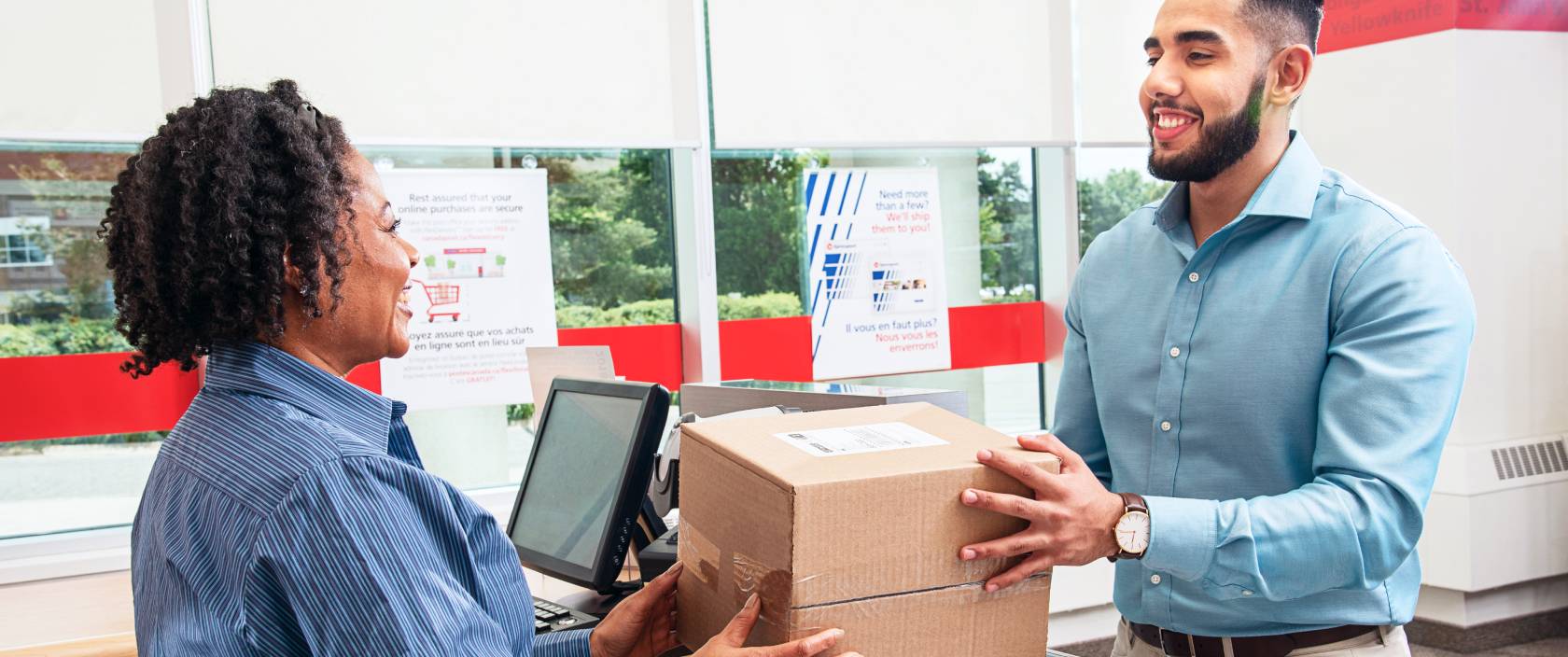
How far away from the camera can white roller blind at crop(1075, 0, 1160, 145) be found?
14.8 feet

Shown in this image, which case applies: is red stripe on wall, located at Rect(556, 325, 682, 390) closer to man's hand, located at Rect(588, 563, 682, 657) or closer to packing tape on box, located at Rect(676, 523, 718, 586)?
man's hand, located at Rect(588, 563, 682, 657)

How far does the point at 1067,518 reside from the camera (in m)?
1.07

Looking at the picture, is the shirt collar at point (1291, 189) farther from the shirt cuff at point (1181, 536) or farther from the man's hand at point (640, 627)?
the man's hand at point (640, 627)

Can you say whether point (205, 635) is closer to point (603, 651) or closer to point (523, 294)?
point (603, 651)

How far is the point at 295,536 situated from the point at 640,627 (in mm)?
591

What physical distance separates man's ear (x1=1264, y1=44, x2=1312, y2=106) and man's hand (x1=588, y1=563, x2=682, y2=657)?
1004 millimetres

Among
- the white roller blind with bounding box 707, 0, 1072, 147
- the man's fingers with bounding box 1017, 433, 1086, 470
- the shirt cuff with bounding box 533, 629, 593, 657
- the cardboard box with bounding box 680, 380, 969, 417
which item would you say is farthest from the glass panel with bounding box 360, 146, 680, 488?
the man's fingers with bounding box 1017, 433, 1086, 470

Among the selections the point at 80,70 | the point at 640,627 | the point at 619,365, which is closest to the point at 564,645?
the point at 640,627

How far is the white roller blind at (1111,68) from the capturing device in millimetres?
4508

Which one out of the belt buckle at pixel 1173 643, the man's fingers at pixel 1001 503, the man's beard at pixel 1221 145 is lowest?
the belt buckle at pixel 1173 643

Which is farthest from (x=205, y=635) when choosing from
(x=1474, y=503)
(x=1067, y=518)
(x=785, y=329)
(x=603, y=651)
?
(x=1474, y=503)

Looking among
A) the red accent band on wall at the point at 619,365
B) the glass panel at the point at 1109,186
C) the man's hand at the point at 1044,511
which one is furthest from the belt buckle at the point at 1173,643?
the glass panel at the point at 1109,186

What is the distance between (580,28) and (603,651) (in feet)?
8.83

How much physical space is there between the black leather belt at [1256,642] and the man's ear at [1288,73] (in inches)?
26.5
